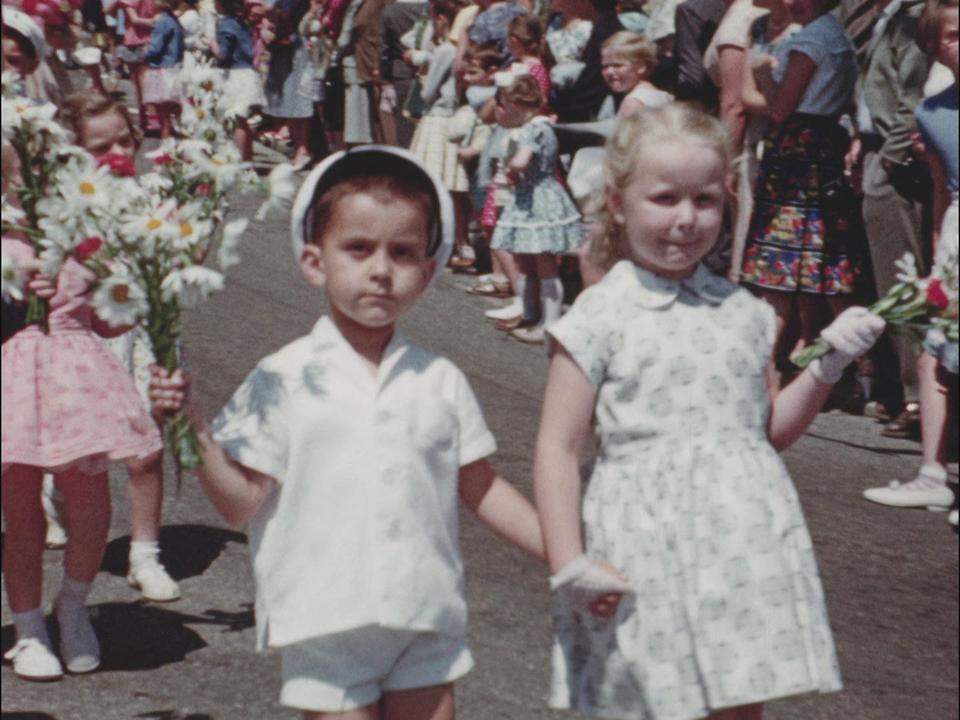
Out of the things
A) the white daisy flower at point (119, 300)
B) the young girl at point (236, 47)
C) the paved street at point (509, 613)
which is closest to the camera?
the white daisy flower at point (119, 300)

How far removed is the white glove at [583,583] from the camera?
11.5ft

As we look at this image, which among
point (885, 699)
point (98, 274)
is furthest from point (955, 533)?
point (98, 274)

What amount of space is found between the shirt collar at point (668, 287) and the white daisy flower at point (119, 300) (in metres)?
0.95

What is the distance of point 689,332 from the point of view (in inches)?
147

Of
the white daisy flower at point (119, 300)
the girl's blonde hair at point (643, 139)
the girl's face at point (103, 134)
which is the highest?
the girl's blonde hair at point (643, 139)

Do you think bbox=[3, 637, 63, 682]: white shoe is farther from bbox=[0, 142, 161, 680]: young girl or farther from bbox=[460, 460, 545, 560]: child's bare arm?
bbox=[460, 460, 545, 560]: child's bare arm

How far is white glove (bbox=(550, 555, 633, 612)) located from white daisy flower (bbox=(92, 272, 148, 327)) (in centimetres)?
95

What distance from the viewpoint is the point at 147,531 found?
20.4 ft

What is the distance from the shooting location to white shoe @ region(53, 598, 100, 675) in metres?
5.50

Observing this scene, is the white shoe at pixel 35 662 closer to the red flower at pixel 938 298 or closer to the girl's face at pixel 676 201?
the girl's face at pixel 676 201

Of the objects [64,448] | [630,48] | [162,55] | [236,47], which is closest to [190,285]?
[64,448]

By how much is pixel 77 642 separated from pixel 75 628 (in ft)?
0.14

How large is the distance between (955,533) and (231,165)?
12.9 feet

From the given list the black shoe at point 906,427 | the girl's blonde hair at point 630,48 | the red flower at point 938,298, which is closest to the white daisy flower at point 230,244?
the red flower at point 938,298
